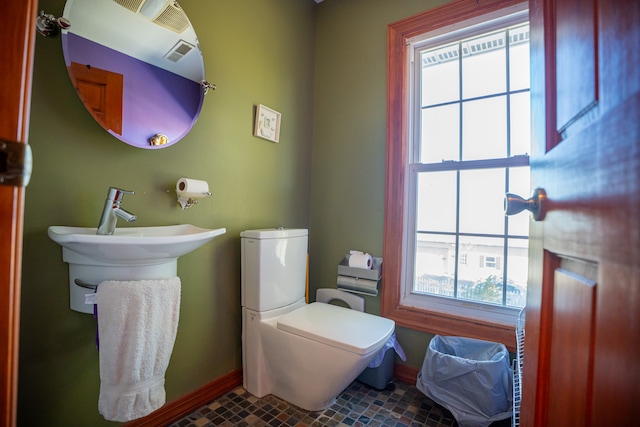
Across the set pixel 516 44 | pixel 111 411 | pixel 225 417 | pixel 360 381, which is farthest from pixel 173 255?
pixel 516 44

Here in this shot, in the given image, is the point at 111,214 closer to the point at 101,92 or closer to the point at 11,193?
the point at 101,92

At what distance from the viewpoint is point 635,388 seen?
29 cm

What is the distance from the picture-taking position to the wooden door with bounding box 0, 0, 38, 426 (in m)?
0.38

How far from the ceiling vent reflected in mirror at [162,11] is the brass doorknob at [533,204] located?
1.50m

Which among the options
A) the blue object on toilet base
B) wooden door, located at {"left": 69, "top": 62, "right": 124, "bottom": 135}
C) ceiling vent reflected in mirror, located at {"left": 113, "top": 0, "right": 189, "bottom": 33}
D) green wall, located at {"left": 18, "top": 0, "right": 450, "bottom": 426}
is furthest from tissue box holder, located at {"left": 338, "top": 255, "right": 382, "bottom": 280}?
ceiling vent reflected in mirror, located at {"left": 113, "top": 0, "right": 189, "bottom": 33}

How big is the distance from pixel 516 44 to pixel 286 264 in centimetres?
178

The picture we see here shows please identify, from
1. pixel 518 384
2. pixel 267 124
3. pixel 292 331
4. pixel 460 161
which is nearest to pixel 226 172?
pixel 267 124

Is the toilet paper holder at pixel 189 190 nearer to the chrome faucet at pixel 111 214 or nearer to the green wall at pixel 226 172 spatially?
the green wall at pixel 226 172

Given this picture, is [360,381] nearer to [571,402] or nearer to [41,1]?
[571,402]

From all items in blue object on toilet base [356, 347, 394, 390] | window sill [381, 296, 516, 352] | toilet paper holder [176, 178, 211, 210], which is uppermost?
toilet paper holder [176, 178, 211, 210]

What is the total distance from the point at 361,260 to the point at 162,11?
1.64 m

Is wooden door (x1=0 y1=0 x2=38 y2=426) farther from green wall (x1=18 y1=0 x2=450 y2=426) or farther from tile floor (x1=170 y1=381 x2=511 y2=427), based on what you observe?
tile floor (x1=170 y1=381 x2=511 y2=427)

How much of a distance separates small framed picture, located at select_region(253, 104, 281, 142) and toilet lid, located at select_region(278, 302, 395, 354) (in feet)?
3.50

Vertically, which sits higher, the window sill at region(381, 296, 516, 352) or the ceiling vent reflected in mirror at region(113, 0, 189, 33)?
the ceiling vent reflected in mirror at region(113, 0, 189, 33)
